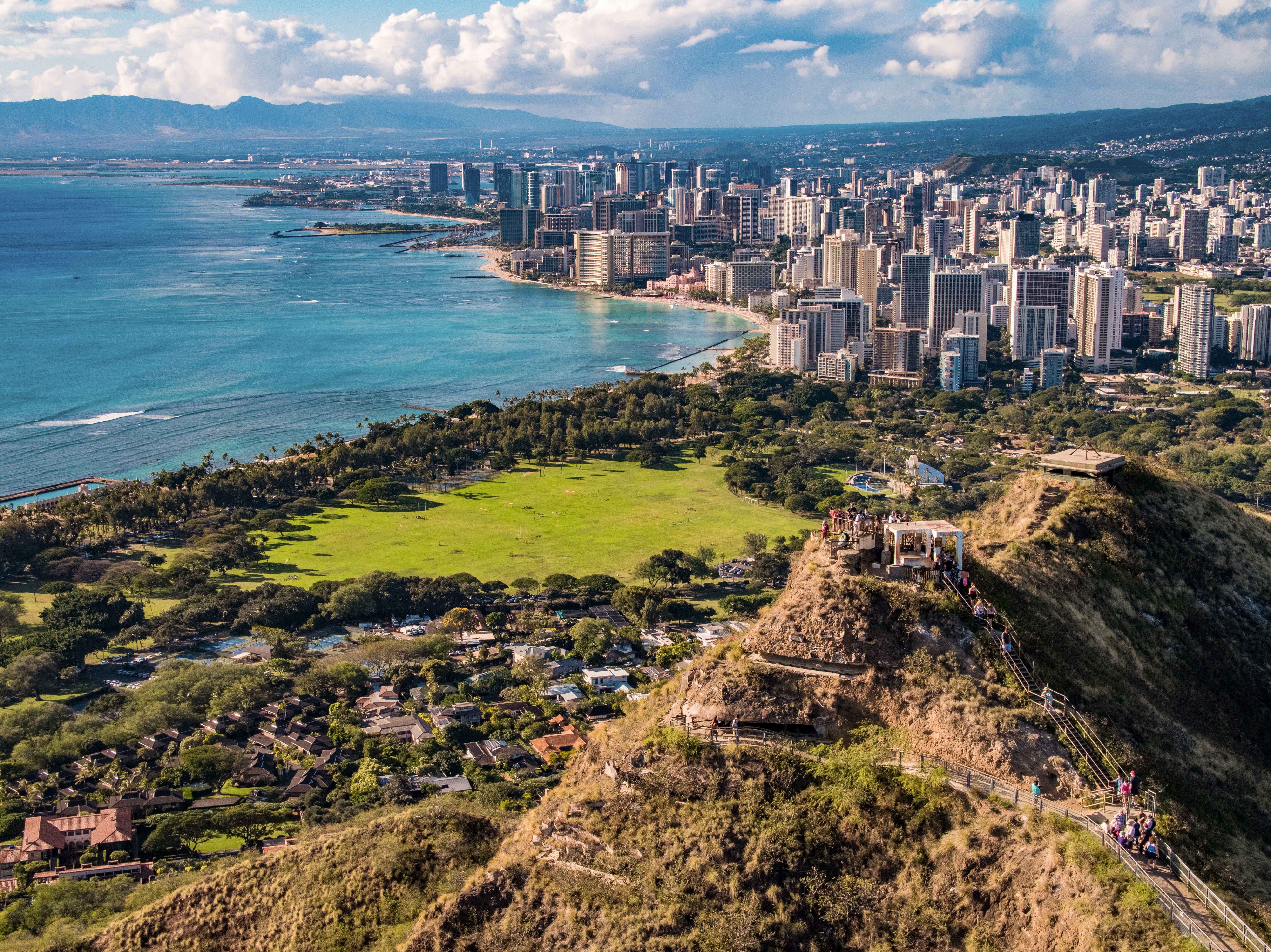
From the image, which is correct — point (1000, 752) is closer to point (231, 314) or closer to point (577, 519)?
point (577, 519)

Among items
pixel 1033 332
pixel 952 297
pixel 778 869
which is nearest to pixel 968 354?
pixel 1033 332

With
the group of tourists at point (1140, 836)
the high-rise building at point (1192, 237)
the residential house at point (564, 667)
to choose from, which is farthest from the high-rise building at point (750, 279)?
the group of tourists at point (1140, 836)

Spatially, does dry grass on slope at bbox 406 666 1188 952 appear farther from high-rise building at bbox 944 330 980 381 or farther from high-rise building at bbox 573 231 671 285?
high-rise building at bbox 573 231 671 285

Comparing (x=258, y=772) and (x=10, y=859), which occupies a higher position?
(x=10, y=859)

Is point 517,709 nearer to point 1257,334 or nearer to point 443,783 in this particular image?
point 443,783

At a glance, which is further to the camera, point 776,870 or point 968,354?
point 968,354

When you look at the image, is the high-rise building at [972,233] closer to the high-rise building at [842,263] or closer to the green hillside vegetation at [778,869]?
the high-rise building at [842,263]
